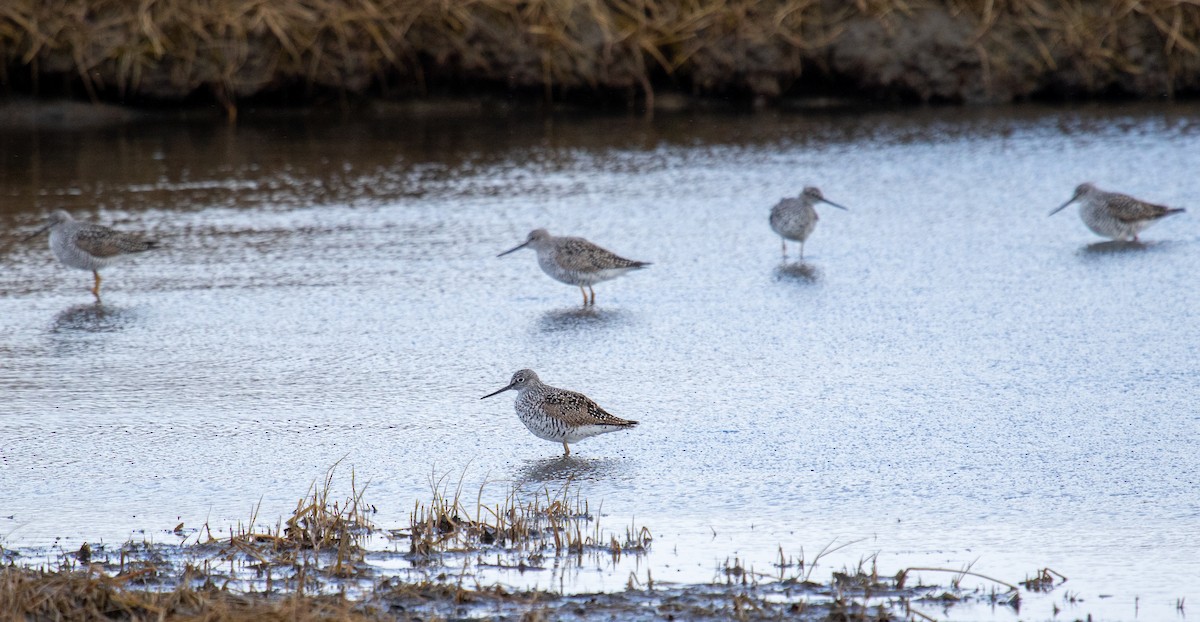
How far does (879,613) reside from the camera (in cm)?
493

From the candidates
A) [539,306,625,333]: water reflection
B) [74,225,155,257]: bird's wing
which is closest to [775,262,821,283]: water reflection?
[539,306,625,333]: water reflection

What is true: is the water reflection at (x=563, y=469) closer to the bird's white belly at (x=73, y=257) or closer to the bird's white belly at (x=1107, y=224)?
the bird's white belly at (x=73, y=257)

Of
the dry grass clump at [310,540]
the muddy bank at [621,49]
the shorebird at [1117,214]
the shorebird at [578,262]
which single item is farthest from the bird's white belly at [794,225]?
the muddy bank at [621,49]

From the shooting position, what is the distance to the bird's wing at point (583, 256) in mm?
10508

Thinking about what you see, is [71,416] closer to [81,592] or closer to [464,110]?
[81,592]

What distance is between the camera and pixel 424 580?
17.3 feet

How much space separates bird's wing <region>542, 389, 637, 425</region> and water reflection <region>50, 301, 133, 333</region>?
402 centimetres

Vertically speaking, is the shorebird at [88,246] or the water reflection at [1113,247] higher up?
the water reflection at [1113,247]

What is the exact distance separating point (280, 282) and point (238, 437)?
3655 mm

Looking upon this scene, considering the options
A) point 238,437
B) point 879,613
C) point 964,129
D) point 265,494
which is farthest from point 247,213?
point 879,613

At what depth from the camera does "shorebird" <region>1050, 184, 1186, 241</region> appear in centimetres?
1190

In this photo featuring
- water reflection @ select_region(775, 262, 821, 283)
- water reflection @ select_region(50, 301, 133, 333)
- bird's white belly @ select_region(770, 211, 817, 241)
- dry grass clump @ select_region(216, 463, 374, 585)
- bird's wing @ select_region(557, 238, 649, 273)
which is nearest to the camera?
dry grass clump @ select_region(216, 463, 374, 585)

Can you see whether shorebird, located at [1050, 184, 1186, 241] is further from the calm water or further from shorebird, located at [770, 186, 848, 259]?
shorebird, located at [770, 186, 848, 259]

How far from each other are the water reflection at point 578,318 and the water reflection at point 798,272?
5.08ft
